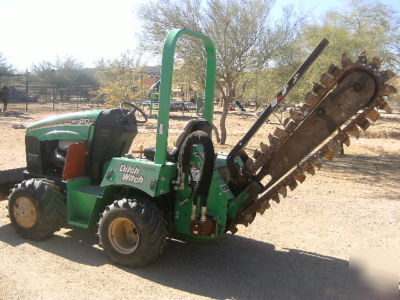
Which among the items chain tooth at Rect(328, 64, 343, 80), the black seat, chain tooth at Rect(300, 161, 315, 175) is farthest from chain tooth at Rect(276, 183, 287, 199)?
the black seat

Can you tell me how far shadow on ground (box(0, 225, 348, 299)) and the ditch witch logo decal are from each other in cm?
94

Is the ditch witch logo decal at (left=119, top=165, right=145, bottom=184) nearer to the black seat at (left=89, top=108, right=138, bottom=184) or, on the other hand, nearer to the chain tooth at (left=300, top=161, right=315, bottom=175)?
the black seat at (left=89, top=108, right=138, bottom=184)

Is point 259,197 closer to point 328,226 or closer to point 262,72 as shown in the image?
point 328,226

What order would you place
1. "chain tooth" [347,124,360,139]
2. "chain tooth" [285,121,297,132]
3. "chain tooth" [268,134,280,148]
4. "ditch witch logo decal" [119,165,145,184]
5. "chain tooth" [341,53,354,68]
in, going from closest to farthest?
"chain tooth" [341,53,354,68] < "chain tooth" [347,124,360,139] < "chain tooth" [285,121,297,132] < "chain tooth" [268,134,280,148] < "ditch witch logo decal" [119,165,145,184]

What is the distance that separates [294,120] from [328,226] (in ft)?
8.95

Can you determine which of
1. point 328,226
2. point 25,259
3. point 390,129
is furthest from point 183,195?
point 390,129

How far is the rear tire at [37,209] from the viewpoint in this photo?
511cm

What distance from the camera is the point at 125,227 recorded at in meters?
4.71

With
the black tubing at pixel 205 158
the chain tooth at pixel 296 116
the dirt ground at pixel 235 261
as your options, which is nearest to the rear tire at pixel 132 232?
the dirt ground at pixel 235 261

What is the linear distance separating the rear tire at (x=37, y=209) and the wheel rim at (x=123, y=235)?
A: 0.94 metres

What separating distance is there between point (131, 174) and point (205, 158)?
0.86 metres

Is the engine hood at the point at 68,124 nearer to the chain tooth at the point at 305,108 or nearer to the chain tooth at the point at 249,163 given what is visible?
the chain tooth at the point at 249,163

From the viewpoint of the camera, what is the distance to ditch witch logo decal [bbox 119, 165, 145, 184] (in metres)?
4.50

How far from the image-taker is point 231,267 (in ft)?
15.6
